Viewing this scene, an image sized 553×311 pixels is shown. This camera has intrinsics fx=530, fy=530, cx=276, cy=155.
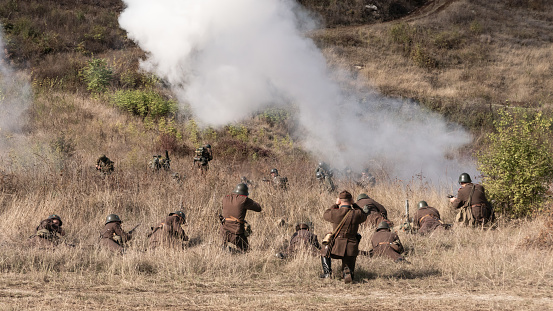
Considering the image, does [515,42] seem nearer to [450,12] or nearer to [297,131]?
[450,12]

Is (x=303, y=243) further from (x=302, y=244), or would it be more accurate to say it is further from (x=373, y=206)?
(x=373, y=206)

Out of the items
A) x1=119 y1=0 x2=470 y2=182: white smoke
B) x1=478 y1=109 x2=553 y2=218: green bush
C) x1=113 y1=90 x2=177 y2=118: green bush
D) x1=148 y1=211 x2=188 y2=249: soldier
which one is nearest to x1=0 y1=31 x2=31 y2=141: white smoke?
x1=113 y1=90 x2=177 y2=118: green bush

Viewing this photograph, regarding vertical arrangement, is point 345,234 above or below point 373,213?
below

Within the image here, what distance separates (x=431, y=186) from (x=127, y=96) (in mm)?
12842

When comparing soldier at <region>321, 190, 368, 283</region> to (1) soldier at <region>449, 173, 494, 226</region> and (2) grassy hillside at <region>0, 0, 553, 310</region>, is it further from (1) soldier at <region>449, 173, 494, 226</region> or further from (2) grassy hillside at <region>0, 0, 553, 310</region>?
(1) soldier at <region>449, 173, 494, 226</region>

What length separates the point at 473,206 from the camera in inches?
427

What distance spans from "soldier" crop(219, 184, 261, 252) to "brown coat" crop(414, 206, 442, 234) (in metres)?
3.50

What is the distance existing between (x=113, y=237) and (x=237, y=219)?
2.15 m

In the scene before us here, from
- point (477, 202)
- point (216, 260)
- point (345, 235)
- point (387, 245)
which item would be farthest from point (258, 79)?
point (345, 235)

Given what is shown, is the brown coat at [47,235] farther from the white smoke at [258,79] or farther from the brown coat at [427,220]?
the white smoke at [258,79]

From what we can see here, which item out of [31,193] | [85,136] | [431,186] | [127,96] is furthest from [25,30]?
[431,186]

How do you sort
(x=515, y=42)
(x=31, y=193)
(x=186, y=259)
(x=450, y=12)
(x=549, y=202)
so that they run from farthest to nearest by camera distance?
(x=450, y=12), (x=515, y=42), (x=31, y=193), (x=549, y=202), (x=186, y=259)

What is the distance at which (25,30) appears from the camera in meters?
25.6

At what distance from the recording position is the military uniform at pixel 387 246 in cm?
854
